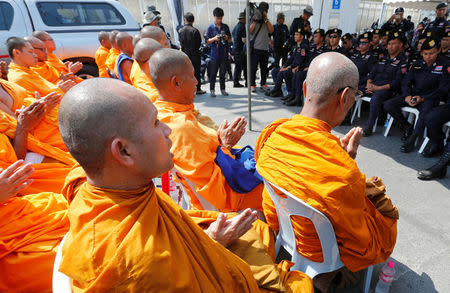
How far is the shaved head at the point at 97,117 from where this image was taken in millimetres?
834

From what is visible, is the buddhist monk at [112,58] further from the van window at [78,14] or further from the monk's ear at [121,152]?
the monk's ear at [121,152]

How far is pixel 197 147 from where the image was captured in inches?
72.9

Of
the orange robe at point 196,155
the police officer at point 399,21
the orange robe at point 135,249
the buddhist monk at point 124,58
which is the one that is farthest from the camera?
the police officer at point 399,21

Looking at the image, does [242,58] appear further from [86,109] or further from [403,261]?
[86,109]

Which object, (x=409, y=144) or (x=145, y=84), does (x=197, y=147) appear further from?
(x=409, y=144)

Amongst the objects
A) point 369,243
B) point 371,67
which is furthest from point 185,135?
point 371,67

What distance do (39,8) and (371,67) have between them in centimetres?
741

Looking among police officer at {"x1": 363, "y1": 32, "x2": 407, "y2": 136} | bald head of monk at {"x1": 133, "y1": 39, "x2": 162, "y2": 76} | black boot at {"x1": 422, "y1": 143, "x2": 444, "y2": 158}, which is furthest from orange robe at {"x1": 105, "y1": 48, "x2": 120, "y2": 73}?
black boot at {"x1": 422, "y1": 143, "x2": 444, "y2": 158}

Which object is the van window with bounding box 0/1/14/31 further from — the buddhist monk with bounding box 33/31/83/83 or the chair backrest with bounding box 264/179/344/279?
the chair backrest with bounding box 264/179/344/279

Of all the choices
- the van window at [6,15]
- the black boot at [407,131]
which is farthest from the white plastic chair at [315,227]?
the van window at [6,15]

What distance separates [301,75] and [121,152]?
5724mm

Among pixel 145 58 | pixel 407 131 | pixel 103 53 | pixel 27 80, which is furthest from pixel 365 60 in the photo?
pixel 27 80

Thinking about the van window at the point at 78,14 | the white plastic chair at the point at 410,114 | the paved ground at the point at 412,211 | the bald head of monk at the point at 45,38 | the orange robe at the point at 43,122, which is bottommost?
the paved ground at the point at 412,211

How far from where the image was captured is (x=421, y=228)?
246 centimetres
